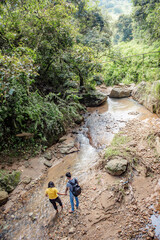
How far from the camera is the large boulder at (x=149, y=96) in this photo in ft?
27.5

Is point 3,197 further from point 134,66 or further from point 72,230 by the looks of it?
point 134,66

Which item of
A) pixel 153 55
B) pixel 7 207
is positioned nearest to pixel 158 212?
pixel 7 207

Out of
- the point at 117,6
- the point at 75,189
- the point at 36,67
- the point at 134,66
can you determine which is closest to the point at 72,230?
the point at 75,189

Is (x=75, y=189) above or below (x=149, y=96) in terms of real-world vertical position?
below

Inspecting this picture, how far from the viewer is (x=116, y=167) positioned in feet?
15.2

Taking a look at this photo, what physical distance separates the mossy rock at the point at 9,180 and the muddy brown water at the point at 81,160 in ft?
2.47

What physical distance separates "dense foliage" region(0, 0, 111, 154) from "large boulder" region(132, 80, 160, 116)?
377 cm

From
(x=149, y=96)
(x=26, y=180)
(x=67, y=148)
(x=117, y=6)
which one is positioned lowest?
(x=26, y=180)

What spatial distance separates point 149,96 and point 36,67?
24.1ft

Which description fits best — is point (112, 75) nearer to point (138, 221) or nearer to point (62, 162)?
point (62, 162)

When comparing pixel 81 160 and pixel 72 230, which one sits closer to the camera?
pixel 72 230

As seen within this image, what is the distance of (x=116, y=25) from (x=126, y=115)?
26238 mm

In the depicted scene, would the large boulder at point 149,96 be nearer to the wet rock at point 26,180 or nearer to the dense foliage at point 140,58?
the dense foliage at point 140,58

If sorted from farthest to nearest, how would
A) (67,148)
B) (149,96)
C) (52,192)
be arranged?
(149,96), (67,148), (52,192)
